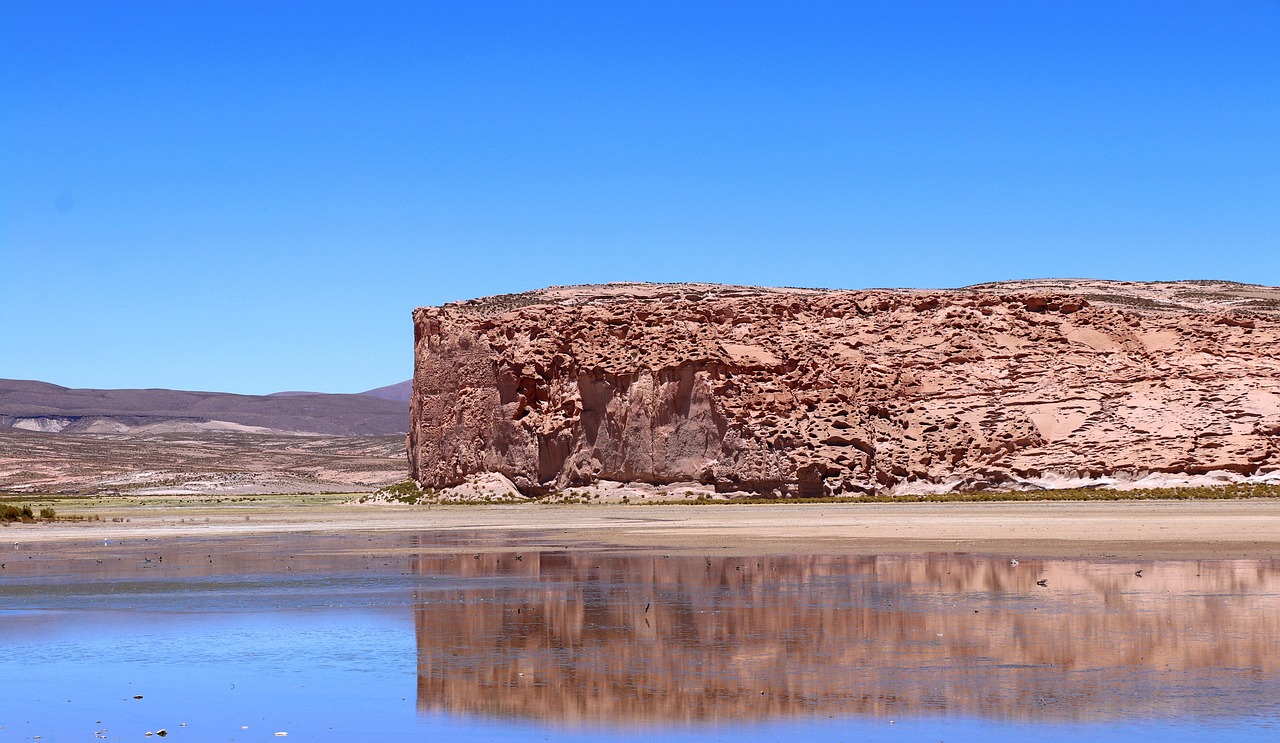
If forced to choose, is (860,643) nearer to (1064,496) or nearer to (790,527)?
(790,527)

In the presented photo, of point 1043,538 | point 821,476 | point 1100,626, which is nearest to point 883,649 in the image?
point 1100,626

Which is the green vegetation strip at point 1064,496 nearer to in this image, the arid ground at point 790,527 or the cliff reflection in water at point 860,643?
the arid ground at point 790,527

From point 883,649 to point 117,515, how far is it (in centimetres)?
3609

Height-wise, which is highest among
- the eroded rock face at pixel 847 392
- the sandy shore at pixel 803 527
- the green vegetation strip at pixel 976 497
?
the eroded rock face at pixel 847 392

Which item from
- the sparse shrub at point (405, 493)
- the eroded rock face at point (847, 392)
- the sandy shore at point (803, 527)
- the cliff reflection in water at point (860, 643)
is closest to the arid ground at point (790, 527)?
the sandy shore at point (803, 527)

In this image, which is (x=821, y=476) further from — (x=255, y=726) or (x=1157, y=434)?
(x=255, y=726)

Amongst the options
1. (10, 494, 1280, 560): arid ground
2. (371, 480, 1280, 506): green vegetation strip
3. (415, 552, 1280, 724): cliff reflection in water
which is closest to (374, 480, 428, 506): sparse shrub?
(371, 480, 1280, 506): green vegetation strip

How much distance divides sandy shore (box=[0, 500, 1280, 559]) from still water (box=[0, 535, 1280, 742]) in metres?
3.71

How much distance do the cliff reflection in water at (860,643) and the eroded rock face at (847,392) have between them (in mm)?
28736

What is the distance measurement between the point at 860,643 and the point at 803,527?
57.3 ft

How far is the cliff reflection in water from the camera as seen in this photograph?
29.7ft

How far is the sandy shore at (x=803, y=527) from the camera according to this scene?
874 inches

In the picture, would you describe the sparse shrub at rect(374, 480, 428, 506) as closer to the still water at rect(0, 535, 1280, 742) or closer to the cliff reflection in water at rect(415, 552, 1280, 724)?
the still water at rect(0, 535, 1280, 742)

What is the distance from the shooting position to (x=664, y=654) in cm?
1121
